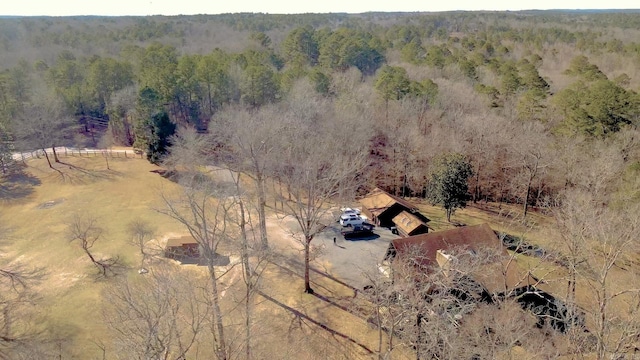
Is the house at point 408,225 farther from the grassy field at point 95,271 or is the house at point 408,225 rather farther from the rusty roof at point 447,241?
the grassy field at point 95,271

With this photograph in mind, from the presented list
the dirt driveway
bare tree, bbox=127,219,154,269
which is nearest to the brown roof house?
the dirt driveway

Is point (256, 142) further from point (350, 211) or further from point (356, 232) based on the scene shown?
point (356, 232)

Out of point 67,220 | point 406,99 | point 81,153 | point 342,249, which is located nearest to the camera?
point 342,249

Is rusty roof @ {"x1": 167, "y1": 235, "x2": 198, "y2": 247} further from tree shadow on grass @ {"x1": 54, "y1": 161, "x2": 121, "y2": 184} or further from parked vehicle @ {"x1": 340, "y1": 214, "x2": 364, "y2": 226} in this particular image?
tree shadow on grass @ {"x1": 54, "y1": 161, "x2": 121, "y2": 184}

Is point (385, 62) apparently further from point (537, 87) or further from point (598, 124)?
point (598, 124)

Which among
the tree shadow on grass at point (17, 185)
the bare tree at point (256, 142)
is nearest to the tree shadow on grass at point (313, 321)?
the bare tree at point (256, 142)

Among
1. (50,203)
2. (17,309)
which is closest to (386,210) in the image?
(17,309)
